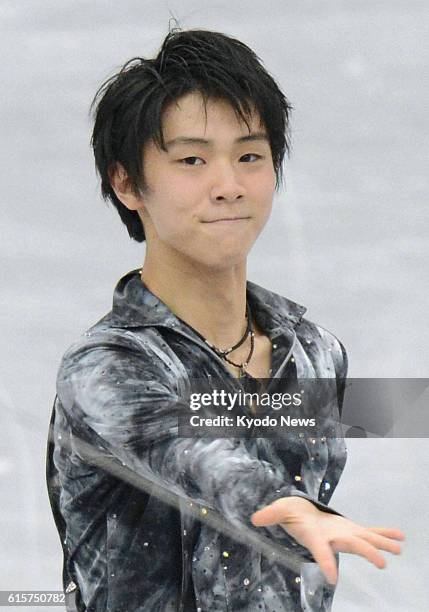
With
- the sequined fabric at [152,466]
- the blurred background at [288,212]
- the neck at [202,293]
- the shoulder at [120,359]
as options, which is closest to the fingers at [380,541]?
the sequined fabric at [152,466]

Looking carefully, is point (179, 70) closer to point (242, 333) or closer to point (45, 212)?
point (242, 333)

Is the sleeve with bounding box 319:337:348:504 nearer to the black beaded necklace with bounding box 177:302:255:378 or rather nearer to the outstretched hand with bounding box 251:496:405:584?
the black beaded necklace with bounding box 177:302:255:378

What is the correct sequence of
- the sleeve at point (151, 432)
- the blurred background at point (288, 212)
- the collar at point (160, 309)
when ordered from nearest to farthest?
the sleeve at point (151, 432) → the collar at point (160, 309) → the blurred background at point (288, 212)

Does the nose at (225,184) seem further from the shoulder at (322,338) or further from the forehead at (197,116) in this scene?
the shoulder at (322,338)

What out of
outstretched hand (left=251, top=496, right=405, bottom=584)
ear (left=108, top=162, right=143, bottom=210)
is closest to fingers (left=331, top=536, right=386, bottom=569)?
outstretched hand (left=251, top=496, right=405, bottom=584)

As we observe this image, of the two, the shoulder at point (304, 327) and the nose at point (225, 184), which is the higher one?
the nose at point (225, 184)

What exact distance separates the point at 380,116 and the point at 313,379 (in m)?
0.51

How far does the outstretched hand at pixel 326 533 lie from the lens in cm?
105

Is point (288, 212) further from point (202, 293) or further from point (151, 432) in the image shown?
point (151, 432)

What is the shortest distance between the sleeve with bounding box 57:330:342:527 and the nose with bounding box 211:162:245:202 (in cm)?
21

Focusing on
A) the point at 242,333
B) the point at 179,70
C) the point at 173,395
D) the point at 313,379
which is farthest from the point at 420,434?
the point at 179,70

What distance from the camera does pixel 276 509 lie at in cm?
111

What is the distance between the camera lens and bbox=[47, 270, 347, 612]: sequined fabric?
140cm

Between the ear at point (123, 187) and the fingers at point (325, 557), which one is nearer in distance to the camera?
the fingers at point (325, 557)
